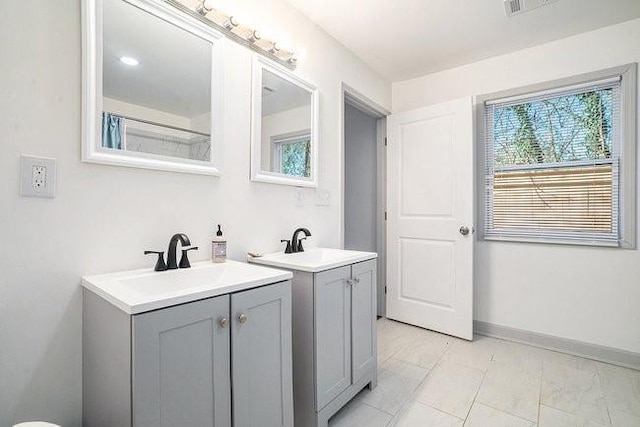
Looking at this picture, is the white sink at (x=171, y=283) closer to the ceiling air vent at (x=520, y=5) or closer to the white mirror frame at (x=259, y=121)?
the white mirror frame at (x=259, y=121)

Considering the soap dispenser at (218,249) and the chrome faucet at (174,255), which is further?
the soap dispenser at (218,249)

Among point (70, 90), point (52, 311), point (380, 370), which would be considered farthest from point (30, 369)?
point (380, 370)

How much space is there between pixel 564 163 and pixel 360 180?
70.8 inches

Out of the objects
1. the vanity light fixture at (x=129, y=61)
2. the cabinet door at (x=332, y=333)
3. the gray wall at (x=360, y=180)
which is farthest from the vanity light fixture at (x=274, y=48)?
the gray wall at (x=360, y=180)

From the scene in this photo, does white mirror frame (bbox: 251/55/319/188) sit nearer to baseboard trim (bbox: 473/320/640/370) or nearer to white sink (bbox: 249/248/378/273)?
white sink (bbox: 249/248/378/273)

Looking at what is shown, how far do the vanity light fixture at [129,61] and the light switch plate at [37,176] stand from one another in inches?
19.1

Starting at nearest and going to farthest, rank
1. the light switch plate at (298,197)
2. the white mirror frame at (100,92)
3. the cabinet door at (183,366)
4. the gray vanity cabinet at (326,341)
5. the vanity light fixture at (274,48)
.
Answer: the cabinet door at (183,366)
the white mirror frame at (100,92)
the gray vanity cabinet at (326,341)
the vanity light fixture at (274,48)
the light switch plate at (298,197)

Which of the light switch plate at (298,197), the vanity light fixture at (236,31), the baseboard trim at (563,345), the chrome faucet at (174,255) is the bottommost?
the baseboard trim at (563,345)

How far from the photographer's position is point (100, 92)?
118cm

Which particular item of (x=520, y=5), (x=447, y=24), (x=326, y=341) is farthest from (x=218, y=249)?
(x=520, y=5)

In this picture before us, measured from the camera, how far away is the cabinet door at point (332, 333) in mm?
1440

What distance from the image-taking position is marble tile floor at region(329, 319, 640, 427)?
1603 millimetres

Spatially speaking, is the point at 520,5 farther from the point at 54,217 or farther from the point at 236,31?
the point at 54,217

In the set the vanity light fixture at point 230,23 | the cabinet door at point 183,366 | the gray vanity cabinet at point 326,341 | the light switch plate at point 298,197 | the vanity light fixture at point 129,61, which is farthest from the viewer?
the light switch plate at point 298,197
